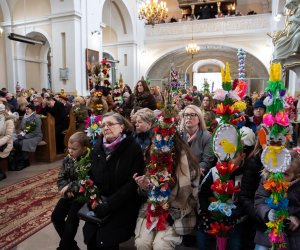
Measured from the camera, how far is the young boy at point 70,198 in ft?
8.43

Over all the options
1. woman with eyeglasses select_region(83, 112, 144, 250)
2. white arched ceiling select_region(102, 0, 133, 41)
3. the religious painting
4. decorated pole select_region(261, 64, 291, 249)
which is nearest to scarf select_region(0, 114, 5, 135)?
woman with eyeglasses select_region(83, 112, 144, 250)

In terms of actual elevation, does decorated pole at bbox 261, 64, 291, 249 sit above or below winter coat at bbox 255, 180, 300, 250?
above

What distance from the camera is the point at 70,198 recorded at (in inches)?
106

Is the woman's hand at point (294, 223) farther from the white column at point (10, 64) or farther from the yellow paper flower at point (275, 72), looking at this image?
the white column at point (10, 64)

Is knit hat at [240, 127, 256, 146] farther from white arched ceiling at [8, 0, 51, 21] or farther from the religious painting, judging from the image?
white arched ceiling at [8, 0, 51, 21]

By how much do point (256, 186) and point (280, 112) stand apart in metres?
0.67

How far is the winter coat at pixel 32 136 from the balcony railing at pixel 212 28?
1268 centimetres

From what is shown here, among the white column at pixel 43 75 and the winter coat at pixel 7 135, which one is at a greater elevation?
the white column at pixel 43 75

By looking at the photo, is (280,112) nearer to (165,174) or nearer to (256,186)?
(256,186)

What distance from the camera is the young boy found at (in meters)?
2.57

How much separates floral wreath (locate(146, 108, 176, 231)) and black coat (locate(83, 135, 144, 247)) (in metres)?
0.27

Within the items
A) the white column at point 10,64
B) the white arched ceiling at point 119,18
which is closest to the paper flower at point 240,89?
the white column at point 10,64

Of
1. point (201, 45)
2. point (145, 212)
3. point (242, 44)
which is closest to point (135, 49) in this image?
point (201, 45)

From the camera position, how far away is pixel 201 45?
16.7 meters
